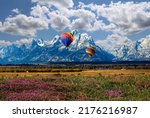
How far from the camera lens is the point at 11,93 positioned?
34.6 m

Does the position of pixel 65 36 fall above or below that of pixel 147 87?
above

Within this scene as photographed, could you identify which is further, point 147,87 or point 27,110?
point 147,87

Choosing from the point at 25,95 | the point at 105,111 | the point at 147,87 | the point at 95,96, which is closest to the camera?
the point at 105,111

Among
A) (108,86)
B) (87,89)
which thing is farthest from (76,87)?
(108,86)

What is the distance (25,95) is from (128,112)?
13.9 metres

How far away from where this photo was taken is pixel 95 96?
34875mm

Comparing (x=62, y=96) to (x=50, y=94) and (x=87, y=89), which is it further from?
(x=87, y=89)

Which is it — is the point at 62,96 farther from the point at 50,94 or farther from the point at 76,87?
the point at 76,87

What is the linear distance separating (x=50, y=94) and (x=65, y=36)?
290ft

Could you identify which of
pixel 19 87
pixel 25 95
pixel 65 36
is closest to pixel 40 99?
pixel 25 95

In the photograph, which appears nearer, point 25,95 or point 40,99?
point 40,99

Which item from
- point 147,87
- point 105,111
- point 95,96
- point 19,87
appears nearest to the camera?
point 105,111

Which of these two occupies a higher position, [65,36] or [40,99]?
[65,36]

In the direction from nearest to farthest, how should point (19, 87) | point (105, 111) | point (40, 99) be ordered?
point (105, 111)
point (40, 99)
point (19, 87)
